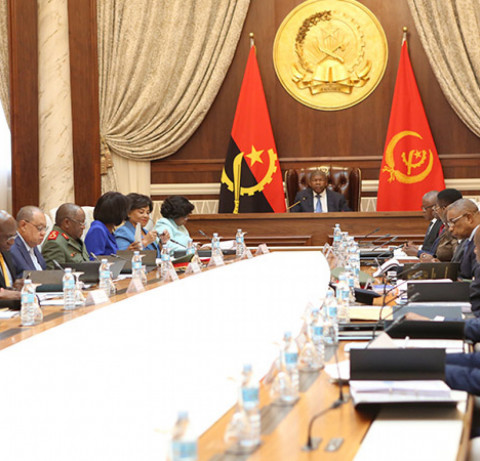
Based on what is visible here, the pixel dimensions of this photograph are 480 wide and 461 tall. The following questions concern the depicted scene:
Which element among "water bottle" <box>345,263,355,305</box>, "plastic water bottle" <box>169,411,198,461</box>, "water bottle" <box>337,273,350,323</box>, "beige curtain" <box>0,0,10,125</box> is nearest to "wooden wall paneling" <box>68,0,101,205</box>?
"beige curtain" <box>0,0,10,125</box>

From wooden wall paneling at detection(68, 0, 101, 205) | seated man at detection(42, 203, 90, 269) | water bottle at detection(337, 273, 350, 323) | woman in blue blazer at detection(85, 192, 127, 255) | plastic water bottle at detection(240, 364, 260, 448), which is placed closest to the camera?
plastic water bottle at detection(240, 364, 260, 448)

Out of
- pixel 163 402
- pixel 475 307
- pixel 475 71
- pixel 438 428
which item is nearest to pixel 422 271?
pixel 475 307

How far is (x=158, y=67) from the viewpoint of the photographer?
9.16 metres

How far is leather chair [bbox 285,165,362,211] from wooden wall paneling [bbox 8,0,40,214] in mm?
2713

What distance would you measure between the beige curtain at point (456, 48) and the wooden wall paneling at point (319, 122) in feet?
0.75

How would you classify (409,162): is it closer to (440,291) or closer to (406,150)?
(406,150)

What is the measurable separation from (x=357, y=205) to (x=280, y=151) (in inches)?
56.5

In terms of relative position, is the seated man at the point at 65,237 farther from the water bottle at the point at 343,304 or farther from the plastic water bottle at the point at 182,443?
the plastic water bottle at the point at 182,443

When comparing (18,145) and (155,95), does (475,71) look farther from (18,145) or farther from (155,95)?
(18,145)

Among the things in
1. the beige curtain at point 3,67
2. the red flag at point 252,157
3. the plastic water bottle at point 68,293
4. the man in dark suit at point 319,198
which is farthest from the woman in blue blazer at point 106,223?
the beige curtain at point 3,67

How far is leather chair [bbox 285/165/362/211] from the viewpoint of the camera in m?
8.52

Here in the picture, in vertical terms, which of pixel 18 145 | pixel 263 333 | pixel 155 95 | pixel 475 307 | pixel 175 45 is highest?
pixel 175 45

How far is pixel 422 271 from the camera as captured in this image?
14.3 ft

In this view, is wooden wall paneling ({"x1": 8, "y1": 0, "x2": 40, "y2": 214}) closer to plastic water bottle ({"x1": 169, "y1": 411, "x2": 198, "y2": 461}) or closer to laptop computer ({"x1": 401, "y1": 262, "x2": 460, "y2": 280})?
laptop computer ({"x1": 401, "y1": 262, "x2": 460, "y2": 280})
